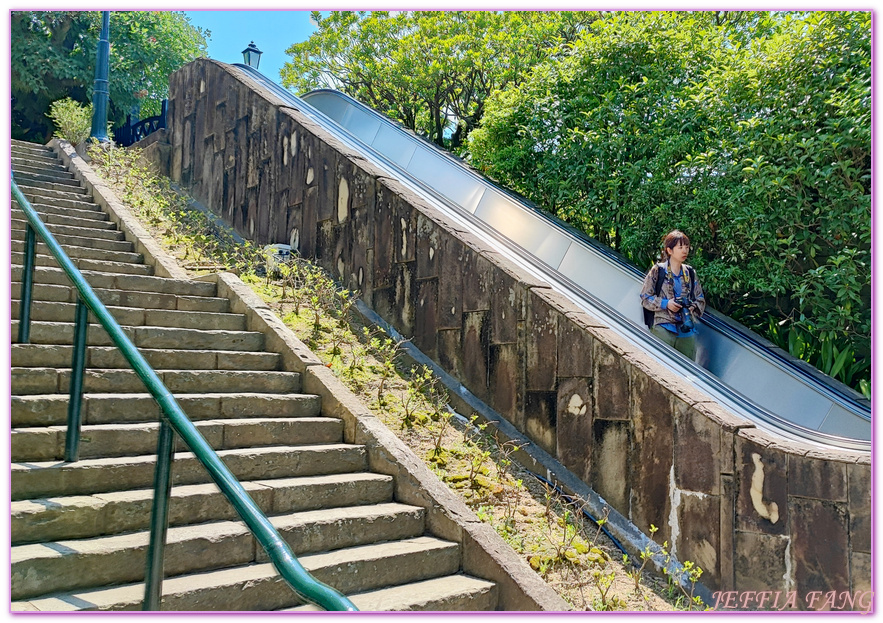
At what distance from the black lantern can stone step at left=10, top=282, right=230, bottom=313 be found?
8.22 metres

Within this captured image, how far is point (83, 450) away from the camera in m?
3.27

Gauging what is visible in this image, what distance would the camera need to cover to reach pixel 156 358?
4.21 m

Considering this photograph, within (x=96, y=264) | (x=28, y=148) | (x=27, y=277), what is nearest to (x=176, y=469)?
(x=27, y=277)

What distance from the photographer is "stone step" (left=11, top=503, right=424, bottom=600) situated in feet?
8.45

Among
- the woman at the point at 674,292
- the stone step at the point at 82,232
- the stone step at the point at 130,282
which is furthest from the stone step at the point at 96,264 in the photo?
the woman at the point at 674,292

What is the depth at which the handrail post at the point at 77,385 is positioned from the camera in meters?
3.18

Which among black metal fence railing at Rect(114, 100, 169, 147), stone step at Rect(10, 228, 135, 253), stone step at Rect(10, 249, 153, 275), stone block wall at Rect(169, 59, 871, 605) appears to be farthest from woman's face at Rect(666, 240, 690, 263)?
black metal fence railing at Rect(114, 100, 169, 147)

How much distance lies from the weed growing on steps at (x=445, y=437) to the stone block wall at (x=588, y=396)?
233 millimetres

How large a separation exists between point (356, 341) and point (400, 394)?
2.81ft

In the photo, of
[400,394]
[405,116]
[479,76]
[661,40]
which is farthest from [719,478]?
[405,116]

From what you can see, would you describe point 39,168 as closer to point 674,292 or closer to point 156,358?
point 156,358

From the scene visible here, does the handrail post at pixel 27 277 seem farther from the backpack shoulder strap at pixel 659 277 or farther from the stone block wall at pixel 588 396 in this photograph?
the backpack shoulder strap at pixel 659 277

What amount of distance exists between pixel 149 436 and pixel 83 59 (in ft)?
47.5

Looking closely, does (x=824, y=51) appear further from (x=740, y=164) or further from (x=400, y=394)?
(x=400, y=394)
